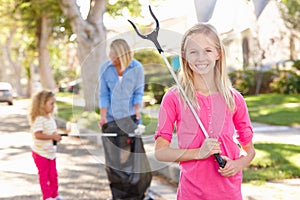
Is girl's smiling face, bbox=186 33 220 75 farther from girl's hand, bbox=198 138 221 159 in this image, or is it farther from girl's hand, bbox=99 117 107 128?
girl's hand, bbox=99 117 107 128

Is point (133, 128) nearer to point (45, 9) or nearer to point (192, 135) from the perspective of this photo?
point (192, 135)

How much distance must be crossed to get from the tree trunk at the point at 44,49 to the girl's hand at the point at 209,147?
25169 millimetres

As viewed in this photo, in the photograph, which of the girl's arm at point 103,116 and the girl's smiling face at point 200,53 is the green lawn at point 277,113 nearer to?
the girl's arm at point 103,116

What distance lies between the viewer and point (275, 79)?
2281 centimetres

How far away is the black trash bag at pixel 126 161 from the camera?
5492 mm

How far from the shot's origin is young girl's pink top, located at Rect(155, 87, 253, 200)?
275cm

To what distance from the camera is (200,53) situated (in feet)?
9.21

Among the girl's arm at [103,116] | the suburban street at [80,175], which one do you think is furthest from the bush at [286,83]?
the girl's arm at [103,116]

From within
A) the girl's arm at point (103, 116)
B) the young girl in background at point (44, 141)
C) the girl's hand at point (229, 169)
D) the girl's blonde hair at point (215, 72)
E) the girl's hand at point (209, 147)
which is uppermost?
the girl's blonde hair at point (215, 72)

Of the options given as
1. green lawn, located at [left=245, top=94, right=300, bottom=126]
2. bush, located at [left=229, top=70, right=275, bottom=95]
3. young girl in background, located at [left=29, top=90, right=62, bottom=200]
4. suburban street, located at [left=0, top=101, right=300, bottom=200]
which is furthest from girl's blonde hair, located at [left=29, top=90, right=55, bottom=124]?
bush, located at [left=229, top=70, right=275, bottom=95]

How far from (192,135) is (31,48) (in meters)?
29.4

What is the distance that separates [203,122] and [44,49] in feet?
88.0

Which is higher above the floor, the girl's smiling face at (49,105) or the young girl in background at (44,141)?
the girl's smiling face at (49,105)

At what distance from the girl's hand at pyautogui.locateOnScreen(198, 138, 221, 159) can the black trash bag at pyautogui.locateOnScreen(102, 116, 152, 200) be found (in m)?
2.41
